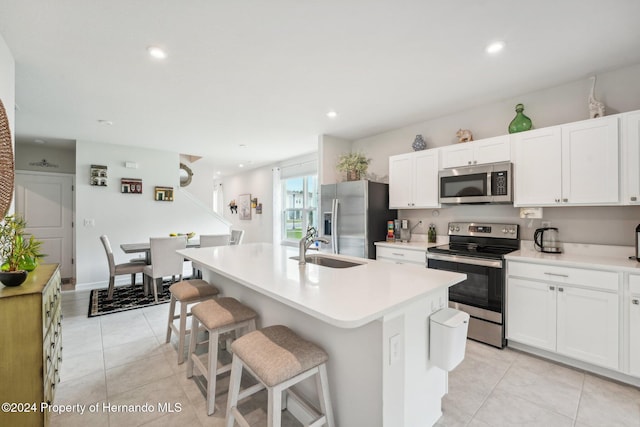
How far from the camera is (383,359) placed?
1273 mm

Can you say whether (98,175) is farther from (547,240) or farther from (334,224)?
(547,240)

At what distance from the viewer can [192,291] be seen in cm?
244

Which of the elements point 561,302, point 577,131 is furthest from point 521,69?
point 561,302

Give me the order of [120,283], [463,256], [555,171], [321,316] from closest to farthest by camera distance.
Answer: [321,316], [555,171], [463,256], [120,283]

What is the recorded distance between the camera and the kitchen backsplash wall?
2488 millimetres

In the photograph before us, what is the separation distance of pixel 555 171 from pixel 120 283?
6.51 m

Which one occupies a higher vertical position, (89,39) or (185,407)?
(89,39)

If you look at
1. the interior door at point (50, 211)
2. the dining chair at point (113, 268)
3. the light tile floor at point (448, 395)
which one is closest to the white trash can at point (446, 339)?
the light tile floor at point (448, 395)

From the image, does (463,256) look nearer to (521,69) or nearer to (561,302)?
(561,302)

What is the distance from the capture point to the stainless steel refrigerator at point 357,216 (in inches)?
147

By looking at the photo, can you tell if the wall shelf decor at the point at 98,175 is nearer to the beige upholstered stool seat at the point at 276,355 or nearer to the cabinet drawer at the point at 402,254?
the cabinet drawer at the point at 402,254

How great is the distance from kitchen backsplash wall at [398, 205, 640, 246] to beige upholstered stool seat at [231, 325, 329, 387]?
2784 mm

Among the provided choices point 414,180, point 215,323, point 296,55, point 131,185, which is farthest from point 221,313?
point 131,185

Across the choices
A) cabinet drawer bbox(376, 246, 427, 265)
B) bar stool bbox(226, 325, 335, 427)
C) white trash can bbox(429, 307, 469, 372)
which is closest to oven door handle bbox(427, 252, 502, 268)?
cabinet drawer bbox(376, 246, 427, 265)
